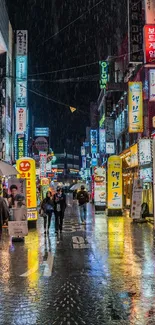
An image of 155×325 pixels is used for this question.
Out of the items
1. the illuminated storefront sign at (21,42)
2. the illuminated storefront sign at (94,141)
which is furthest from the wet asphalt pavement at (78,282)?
the illuminated storefront sign at (94,141)

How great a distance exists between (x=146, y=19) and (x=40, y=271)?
1678 centimetres

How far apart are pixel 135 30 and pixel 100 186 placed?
13048 mm

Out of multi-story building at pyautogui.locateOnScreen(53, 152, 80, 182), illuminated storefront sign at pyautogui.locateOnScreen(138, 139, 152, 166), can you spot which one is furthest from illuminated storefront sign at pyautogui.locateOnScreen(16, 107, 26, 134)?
multi-story building at pyautogui.locateOnScreen(53, 152, 80, 182)

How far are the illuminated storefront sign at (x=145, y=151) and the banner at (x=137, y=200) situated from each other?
14.2 ft

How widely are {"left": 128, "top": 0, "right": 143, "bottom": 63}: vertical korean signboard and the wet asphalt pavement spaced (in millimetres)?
13337

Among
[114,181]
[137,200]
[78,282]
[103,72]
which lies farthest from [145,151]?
[103,72]

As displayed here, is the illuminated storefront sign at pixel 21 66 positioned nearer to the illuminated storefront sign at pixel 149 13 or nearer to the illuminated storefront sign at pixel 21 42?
the illuminated storefront sign at pixel 21 42

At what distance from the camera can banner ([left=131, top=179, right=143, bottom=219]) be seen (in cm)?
2102

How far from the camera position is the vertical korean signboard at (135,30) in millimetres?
24094

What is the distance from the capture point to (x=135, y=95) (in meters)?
29.0

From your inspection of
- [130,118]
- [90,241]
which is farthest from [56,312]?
A: [130,118]

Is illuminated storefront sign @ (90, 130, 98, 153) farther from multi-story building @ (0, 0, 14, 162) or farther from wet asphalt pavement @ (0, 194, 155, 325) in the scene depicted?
wet asphalt pavement @ (0, 194, 155, 325)

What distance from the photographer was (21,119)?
44.5 meters

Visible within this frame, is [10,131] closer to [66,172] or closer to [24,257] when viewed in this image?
[24,257]
